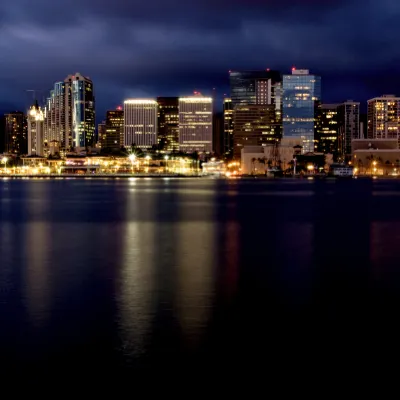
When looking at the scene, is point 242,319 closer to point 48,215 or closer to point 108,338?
Answer: point 108,338

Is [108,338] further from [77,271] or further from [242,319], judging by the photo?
[77,271]

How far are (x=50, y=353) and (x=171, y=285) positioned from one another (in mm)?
7543

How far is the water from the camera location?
12.8 meters

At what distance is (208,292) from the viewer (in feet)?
61.9

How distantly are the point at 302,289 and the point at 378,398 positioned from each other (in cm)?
893

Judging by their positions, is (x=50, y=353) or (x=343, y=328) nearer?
(x=50, y=353)

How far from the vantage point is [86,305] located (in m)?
17.1

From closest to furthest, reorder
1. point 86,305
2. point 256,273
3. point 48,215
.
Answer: point 86,305 → point 256,273 → point 48,215

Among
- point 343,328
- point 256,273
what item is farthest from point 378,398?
point 256,273

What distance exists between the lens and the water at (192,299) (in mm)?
12773

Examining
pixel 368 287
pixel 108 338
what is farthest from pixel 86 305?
pixel 368 287

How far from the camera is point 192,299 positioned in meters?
17.8

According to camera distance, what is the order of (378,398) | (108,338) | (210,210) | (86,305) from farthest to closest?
1. (210,210)
2. (86,305)
3. (108,338)
4. (378,398)

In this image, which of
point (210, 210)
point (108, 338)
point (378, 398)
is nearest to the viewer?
point (378, 398)
